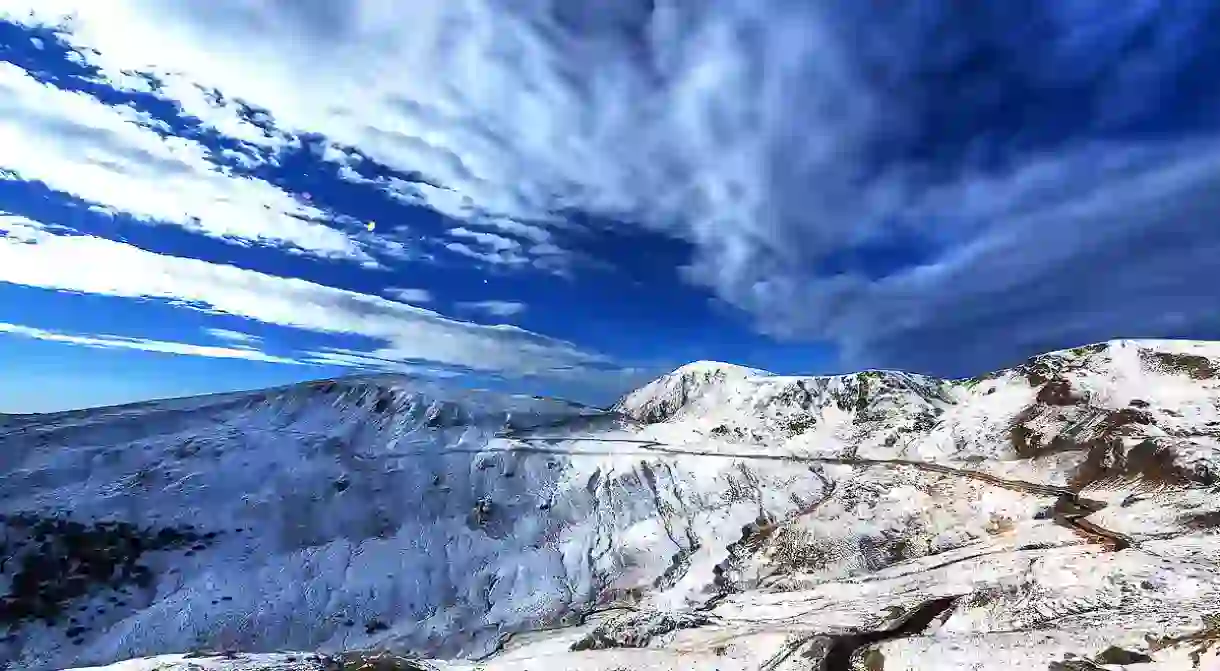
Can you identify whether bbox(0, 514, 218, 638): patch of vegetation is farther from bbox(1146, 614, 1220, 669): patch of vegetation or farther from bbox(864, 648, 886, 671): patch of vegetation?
bbox(1146, 614, 1220, 669): patch of vegetation

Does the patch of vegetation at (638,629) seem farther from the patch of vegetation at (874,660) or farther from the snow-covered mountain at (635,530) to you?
the patch of vegetation at (874,660)

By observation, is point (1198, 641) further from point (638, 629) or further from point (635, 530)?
point (635, 530)

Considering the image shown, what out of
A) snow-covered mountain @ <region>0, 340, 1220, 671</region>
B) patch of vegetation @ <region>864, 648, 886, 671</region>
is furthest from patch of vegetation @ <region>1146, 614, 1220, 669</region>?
patch of vegetation @ <region>864, 648, 886, 671</region>

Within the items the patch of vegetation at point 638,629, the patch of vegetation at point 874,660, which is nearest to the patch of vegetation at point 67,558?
the patch of vegetation at point 638,629

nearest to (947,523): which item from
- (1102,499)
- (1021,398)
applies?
(1102,499)

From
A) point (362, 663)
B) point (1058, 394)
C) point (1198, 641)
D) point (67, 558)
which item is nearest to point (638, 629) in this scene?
point (362, 663)

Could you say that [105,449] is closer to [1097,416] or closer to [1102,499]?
[1102,499]

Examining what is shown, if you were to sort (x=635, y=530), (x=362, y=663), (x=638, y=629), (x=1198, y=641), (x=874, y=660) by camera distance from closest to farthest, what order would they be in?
(x=1198, y=641), (x=362, y=663), (x=874, y=660), (x=638, y=629), (x=635, y=530)

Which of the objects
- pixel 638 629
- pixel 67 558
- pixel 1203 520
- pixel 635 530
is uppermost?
pixel 1203 520
